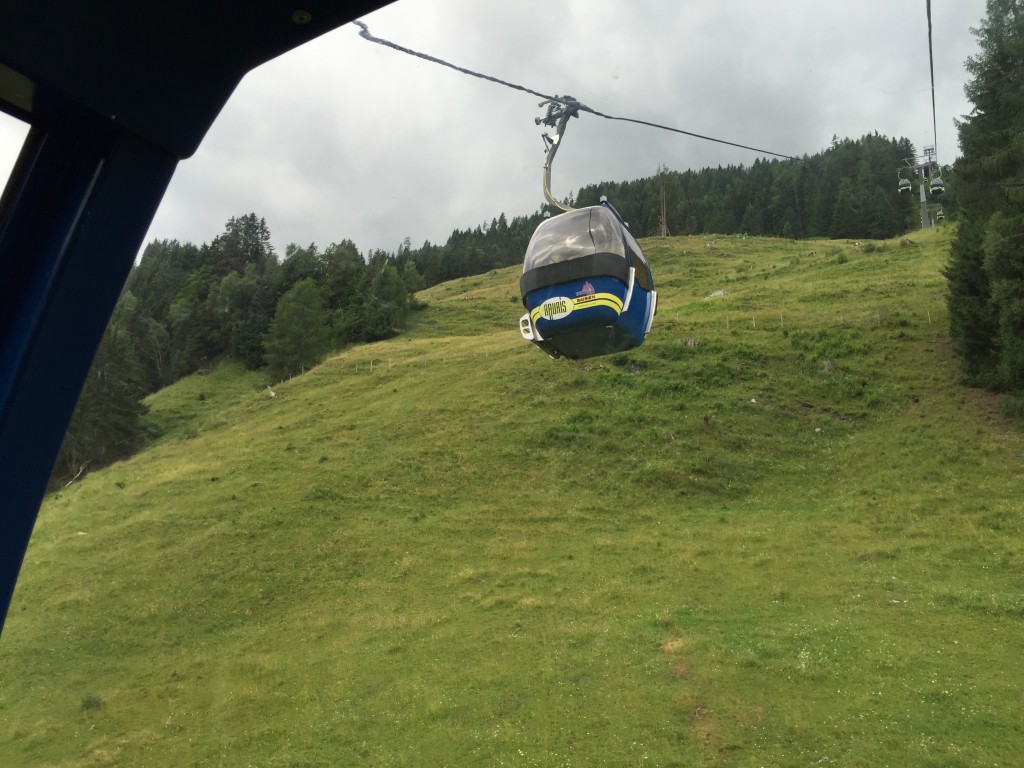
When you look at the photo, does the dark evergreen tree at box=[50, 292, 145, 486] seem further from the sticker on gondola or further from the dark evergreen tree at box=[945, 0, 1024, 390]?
the dark evergreen tree at box=[945, 0, 1024, 390]

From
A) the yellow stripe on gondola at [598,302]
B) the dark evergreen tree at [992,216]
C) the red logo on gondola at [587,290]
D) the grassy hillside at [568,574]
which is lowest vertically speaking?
the grassy hillside at [568,574]

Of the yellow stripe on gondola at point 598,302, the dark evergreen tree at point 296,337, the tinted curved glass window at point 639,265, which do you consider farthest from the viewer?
the dark evergreen tree at point 296,337

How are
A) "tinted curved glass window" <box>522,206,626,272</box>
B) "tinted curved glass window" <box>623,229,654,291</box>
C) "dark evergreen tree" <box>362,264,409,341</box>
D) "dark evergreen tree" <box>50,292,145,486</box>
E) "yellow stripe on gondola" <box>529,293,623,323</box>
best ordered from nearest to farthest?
"yellow stripe on gondola" <box>529,293,623,323</box>
"tinted curved glass window" <box>522,206,626,272</box>
"tinted curved glass window" <box>623,229,654,291</box>
"dark evergreen tree" <box>50,292,145,486</box>
"dark evergreen tree" <box>362,264,409,341</box>

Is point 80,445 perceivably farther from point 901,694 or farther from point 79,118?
point 79,118

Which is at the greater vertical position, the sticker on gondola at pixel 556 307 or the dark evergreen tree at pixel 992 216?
the dark evergreen tree at pixel 992 216

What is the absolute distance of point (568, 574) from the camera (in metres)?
18.8

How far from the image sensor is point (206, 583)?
20719 millimetres

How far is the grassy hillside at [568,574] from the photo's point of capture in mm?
12453

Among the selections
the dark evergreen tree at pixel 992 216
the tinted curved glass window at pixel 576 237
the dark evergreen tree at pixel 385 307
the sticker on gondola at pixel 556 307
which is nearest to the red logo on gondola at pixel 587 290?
the sticker on gondola at pixel 556 307

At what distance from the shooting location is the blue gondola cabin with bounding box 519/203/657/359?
7.77 metres

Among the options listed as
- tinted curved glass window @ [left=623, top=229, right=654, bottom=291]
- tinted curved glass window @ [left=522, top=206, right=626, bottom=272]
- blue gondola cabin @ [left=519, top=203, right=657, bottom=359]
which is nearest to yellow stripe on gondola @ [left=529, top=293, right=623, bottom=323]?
blue gondola cabin @ [left=519, top=203, right=657, bottom=359]

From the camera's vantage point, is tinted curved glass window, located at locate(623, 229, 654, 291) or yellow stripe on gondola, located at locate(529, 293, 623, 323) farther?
tinted curved glass window, located at locate(623, 229, 654, 291)

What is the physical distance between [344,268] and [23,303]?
73627 millimetres

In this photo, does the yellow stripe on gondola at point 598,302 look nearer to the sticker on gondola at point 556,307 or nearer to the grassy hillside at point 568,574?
the sticker on gondola at point 556,307
